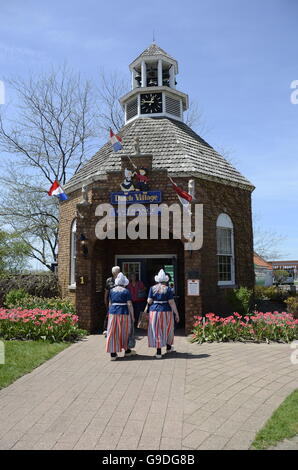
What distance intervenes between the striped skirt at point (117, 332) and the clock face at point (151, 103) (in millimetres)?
10922

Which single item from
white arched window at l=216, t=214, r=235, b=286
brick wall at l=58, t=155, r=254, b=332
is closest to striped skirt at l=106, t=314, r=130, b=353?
brick wall at l=58, t=155, r=254, b=332

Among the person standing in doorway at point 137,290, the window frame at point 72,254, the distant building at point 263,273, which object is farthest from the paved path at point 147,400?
the distant building at point 263,273

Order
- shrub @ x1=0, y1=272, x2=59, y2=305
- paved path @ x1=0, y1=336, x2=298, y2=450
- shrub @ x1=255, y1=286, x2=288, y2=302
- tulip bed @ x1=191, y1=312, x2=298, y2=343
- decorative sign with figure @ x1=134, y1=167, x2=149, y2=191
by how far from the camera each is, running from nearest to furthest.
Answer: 1. paved path @ x1=0, y1=336, x2=298, y2=450
2. tulip bed @ x1=191, y1=312, x2=298, y2=343
3. decorative sign with figure @ x1=134, y1=167, x2=149, y2=191
4. shrub @ x1=0, y1=272, x2=59, y2=305
5. shrub @ x1=255, y1=286, x2=288, y2=302

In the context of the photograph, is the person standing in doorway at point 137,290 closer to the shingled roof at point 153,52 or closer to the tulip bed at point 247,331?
the tulip bed at point 247,331

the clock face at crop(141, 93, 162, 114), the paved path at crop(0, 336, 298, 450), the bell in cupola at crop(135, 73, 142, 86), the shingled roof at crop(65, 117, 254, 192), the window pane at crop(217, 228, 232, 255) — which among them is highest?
the bell in cupola at crop(135, 73, 142, 86)

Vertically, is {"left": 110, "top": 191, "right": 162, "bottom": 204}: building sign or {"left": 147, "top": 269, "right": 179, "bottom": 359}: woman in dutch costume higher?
{"left": 110, "top": 191, "right": 162, "bottom": 204}: building sign

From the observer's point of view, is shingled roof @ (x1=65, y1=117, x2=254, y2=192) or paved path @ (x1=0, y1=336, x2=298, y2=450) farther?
shingled roof @ (x1=65, y1=117, x2=254, y2=192)

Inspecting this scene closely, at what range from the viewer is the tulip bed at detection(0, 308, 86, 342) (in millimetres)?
9312

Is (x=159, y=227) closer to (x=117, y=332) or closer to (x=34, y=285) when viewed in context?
(x=117, y=332)

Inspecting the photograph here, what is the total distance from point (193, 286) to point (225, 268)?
2.94 m

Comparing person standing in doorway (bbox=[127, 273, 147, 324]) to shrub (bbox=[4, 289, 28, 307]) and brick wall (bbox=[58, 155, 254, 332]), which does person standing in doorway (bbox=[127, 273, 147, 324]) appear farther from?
shrub (bbox=[4, 289, 28, 307])

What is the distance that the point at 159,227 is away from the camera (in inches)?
422

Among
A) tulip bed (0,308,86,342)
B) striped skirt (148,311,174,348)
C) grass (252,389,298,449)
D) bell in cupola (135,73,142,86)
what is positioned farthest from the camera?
bell in cupola (135,73,142,86)

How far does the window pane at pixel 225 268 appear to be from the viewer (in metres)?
12.4
